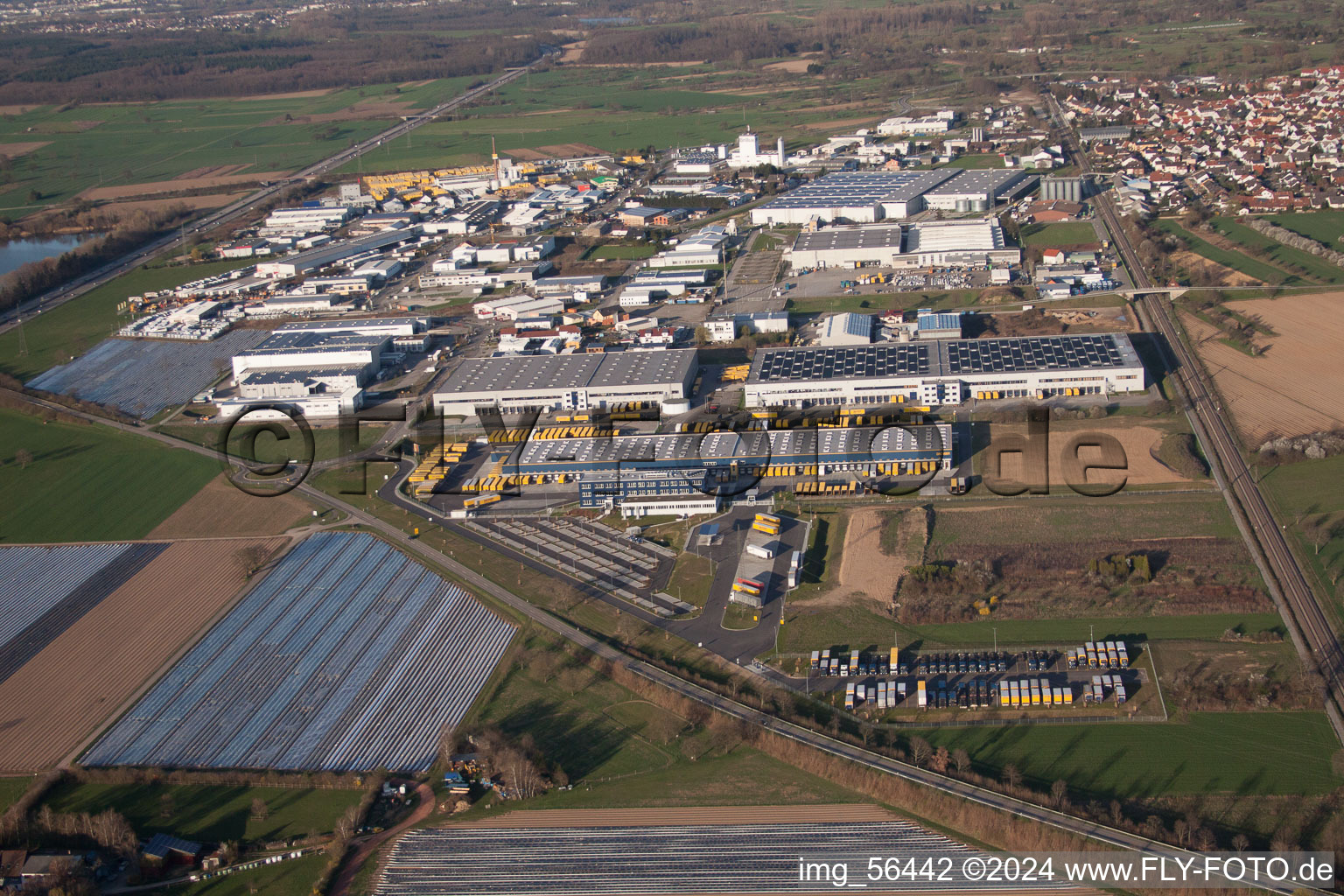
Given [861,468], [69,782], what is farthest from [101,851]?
[861,468]

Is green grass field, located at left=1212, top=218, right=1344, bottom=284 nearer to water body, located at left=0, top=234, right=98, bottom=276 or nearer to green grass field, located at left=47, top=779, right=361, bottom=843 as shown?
green grass field, located at left=47, top=779, right=361, bottom=843

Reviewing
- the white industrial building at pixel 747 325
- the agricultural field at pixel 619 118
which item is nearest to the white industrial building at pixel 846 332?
the white industrial building at pixel 747 325

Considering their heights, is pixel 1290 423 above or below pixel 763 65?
below

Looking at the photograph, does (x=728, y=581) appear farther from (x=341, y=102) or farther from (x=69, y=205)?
(x=341, y=102)

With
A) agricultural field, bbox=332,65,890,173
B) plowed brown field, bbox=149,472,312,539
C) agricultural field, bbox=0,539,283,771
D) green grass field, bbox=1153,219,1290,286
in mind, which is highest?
agricultural field, bbox=332,65,890,173

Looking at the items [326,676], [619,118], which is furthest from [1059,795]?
[619,118]

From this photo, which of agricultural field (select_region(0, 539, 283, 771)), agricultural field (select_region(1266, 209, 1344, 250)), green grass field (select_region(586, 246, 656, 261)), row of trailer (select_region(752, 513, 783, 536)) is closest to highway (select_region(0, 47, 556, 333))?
green grass field (select_region(586, 246, 656, 261))
